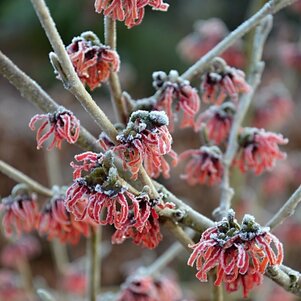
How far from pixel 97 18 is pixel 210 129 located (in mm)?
2354

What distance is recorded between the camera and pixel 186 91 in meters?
0.90

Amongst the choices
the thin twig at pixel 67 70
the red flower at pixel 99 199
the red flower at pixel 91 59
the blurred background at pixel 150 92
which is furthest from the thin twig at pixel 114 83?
the blurred background at pixel 150 92

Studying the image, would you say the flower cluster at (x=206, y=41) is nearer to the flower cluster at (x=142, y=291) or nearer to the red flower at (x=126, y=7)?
the flower cluster at (x=142, y=291)

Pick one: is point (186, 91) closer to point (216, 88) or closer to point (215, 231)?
point (216, 88)

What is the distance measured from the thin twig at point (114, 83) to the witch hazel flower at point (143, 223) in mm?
193

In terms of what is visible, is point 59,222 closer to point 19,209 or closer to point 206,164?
point 19,209

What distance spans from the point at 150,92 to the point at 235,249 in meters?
2.85

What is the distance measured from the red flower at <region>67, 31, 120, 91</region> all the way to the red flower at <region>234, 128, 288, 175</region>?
27 cm

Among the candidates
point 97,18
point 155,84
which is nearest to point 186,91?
point 155,84

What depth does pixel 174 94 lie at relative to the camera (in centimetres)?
90

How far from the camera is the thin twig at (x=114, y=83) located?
0.83 metres

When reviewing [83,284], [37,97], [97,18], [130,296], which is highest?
[97,18]

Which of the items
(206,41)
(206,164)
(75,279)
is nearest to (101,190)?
(206,164)

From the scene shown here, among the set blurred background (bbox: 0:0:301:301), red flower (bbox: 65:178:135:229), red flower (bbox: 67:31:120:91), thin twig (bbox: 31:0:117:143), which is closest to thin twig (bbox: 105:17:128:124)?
red flower (bbox: 67:31:120:91)
